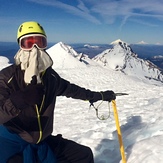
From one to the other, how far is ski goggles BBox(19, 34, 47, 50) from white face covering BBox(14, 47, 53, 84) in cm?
7

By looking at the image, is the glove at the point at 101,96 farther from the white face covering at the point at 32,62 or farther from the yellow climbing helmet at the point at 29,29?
the yellow climbing helmet at the point at 29,29

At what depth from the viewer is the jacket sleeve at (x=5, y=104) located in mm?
3479

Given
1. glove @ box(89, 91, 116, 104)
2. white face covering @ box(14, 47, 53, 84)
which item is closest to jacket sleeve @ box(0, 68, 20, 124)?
white face covering @ box(14, 47, 53, 84)

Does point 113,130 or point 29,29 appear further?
point 113,130

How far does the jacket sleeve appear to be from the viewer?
3479mm

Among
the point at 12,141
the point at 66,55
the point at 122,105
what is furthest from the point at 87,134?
the point at 66,55

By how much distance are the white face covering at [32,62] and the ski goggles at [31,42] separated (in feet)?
0.23

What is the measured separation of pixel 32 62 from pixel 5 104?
2.08 feet

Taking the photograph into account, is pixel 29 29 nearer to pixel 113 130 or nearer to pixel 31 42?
pixel 31 42

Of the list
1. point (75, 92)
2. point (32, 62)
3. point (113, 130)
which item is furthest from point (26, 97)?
point (113, 130)

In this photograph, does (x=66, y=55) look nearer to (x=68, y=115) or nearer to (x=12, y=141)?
(x=68, y=115)

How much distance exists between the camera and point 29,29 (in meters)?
3.87

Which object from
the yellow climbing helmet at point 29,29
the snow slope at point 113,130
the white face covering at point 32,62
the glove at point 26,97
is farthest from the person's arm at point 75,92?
the snow slope at point 113,130

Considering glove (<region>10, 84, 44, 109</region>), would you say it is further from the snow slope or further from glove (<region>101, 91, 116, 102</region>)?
the snow slope
